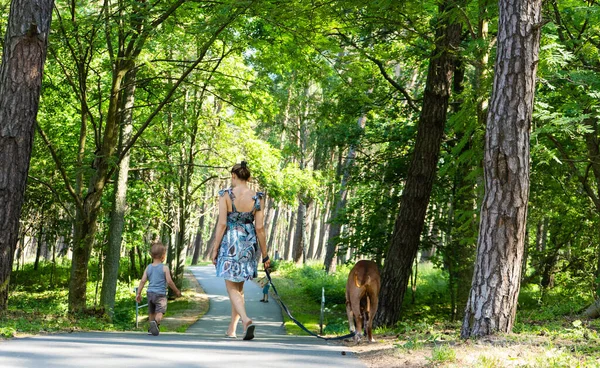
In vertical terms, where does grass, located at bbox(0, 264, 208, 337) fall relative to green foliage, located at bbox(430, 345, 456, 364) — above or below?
below

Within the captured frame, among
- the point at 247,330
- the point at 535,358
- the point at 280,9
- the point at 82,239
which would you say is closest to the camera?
the point at 535,358

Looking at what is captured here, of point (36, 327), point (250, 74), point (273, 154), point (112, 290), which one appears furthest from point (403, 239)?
point (273, 154)

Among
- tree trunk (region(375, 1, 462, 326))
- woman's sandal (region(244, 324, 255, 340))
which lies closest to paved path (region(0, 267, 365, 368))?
woman's sandal (region(244, 324, 255, 340))

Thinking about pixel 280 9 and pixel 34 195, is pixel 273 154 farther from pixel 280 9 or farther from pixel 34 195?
pixel 280 9

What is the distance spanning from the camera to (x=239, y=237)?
9.27 m

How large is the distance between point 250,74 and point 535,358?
2339 centimetres

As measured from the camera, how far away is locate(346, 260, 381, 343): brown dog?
9.81 metres

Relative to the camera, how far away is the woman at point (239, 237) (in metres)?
9.17

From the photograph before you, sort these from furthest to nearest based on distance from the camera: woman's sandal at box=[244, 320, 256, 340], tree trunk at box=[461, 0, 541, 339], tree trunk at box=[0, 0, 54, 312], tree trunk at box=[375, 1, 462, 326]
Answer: tree trunk at box=[375, 1, 462, 326], tree trunk at box=[0, 0, 54, 312], woman's sandal at box=[244, 320, 256, 340], tree trunk at box=[461, 0, 541, 339]

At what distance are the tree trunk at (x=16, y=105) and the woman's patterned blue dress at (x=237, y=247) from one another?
9.94ft

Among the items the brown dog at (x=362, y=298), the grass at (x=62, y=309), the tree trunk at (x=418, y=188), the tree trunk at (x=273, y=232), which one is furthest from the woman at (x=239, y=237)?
the tree trunk at (x=273, y=232)

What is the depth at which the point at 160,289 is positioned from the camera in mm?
10938

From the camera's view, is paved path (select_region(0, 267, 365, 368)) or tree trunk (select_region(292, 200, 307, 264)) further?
tree trunk (select_region(292, 200, 307, 264))

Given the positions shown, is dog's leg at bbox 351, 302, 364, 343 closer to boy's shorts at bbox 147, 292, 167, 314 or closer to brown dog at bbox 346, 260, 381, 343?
brown dog at bbox 346, 260, 381, 343
